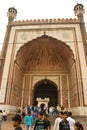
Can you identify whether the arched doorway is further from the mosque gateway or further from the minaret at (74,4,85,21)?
the minaret at (74,4,85,21)

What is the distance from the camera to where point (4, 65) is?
11758 millimetres

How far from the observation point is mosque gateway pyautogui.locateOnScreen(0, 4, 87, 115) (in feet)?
→ 36.5

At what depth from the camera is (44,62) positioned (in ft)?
48.1

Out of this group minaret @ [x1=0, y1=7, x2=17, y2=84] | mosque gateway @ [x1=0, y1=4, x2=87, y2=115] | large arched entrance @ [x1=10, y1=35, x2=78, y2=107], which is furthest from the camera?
large arched entrance @ [x1=10, y1=35, x2=78, y2=107]

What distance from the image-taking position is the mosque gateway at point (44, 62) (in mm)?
11132

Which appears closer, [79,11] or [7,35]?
[7,35]

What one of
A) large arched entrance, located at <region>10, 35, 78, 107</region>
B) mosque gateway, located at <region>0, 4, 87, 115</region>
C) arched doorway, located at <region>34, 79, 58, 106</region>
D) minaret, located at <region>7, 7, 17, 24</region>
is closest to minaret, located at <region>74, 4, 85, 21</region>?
mosque gateway, located at <region>0, 4, 87, 115</region>

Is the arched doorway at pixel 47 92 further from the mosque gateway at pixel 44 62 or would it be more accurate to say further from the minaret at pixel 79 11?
the minaret at pixel 79 11

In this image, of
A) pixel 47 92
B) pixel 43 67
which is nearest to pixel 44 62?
pixel 43 67

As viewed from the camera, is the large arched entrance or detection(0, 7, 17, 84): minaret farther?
the large arched entrance

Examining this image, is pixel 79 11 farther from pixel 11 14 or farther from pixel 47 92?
pixel 47 92

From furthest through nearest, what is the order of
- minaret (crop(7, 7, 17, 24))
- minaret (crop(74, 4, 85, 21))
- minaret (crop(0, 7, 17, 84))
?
minaret (crop(7, 7, 17, 24)), minaret (crop(74, 4, 85, 21)), minaret (crop(0, 7, 17, 84))

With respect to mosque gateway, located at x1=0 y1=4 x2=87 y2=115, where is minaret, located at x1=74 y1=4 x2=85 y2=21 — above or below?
above

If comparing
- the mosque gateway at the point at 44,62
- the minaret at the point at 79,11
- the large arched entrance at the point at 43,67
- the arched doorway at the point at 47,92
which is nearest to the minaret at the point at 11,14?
the mosque gateway at the point at 44,62
